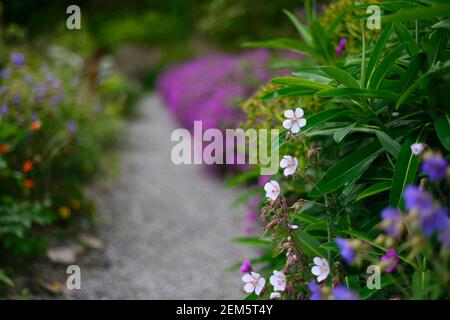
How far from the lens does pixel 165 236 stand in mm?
3396

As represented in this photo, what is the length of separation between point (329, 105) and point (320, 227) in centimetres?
57

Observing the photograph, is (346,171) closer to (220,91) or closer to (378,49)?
(378,49)

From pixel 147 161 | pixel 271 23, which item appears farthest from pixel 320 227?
pixel 271 23

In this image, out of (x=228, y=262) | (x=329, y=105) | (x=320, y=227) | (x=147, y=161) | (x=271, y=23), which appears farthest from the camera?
(x=271, y=23)

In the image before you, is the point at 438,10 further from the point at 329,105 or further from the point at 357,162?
the point at 329,105

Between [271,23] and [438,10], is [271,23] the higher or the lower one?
the higher one

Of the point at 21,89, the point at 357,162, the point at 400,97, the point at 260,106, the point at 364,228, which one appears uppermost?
the point at 21,89

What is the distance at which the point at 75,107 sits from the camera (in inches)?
149

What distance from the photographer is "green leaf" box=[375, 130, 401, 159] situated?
150cm

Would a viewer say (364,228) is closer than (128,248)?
Yes

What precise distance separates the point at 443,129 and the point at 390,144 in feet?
0.53

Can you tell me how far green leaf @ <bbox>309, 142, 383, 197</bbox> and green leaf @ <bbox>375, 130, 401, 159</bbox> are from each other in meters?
0.06

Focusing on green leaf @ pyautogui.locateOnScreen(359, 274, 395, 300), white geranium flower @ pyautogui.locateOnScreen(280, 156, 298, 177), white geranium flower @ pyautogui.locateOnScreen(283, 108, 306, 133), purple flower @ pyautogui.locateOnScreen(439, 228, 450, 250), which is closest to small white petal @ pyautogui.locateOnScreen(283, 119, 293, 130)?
white geranium flower @ pyautogui.locateOnScreen(283, 108, 306, 133)

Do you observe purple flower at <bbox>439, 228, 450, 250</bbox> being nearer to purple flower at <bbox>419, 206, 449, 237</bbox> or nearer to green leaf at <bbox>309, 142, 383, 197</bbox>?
purple flower at <bbox>419, 206, 449, 237</bbox>
